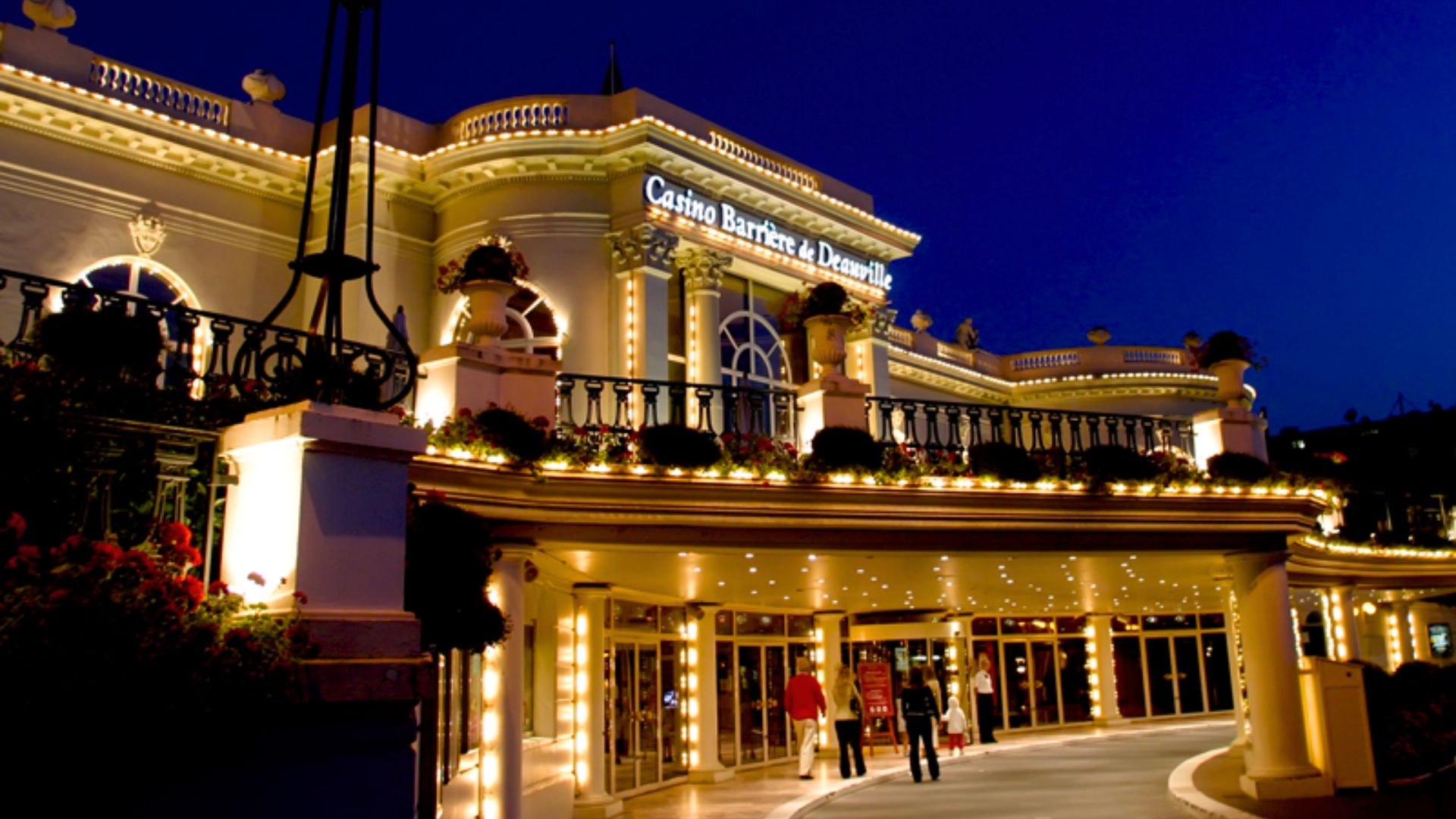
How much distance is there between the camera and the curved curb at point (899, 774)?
1387cm

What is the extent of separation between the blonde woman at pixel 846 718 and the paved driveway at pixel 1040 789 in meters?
0.64

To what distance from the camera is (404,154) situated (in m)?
17.8

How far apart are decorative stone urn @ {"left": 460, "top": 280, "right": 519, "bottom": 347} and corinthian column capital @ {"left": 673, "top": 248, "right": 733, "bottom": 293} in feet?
23.7

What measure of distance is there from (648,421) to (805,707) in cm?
477

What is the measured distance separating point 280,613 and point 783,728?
57.5 feet

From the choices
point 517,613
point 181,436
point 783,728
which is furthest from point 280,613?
point 783,728

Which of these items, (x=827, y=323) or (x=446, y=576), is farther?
(x=827, y=323)

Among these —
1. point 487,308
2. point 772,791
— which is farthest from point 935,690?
point 487,308

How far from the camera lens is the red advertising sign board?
21.1 meters

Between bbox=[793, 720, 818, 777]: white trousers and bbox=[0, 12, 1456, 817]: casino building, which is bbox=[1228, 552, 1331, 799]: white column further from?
bbox=[793, 720, 818, 777]: white trousers

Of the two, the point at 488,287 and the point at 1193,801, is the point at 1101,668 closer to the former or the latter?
the point at 1193,801

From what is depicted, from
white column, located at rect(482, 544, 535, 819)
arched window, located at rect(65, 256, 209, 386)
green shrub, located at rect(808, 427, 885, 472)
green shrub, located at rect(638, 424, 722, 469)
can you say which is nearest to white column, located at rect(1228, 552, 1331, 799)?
green shrub, located at rect(808, 427, 885, 472)

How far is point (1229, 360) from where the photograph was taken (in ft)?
49.7

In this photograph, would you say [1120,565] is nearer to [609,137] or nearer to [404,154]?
[609,137]
